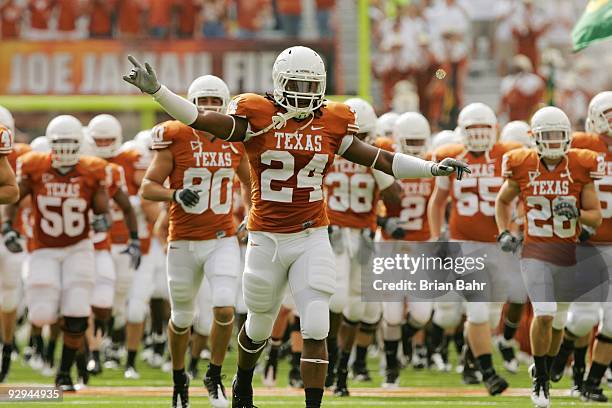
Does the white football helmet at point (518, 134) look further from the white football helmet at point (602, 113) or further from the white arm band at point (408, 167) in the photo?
the white arm band at point (408, 167)

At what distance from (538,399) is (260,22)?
10.5m


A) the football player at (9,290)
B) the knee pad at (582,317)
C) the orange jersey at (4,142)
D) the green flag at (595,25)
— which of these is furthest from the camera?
the green flag at (595,25)

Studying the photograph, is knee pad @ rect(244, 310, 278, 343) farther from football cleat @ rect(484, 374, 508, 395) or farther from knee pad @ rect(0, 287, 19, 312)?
knee pad @ rect(0, 287, 19, 312)

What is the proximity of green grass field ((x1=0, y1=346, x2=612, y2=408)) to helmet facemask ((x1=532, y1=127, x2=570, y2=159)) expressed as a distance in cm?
152

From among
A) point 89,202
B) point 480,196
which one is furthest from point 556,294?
point 89,202

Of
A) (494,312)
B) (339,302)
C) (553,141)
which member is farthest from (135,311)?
(553,141)

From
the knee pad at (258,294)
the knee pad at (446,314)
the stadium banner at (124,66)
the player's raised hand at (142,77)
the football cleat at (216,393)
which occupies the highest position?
the stadium banner at (124,66)

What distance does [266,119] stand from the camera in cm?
670

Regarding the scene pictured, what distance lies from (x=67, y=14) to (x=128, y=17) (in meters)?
0.78

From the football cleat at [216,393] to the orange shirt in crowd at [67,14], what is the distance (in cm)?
1045

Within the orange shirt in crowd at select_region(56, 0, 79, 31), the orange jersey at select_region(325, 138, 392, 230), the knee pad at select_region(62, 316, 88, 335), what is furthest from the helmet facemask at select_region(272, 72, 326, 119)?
the orange shirt in crowd at select_region(56, 0, 79, 31)

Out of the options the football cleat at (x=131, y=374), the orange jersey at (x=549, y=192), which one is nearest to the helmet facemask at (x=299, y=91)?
the orange jersey at (x=549, y=192)

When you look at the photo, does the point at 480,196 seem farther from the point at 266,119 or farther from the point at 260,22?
the point at 260,22

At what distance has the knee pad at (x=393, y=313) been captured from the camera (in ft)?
32.2
